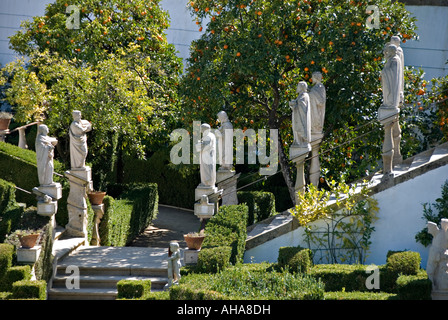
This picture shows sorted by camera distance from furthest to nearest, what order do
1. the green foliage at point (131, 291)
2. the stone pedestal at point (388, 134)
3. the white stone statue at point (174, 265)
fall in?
the stone pedestal at point (388, 134) → the white stone statue at point (174, 265) → the green foliage at point (131, 291)

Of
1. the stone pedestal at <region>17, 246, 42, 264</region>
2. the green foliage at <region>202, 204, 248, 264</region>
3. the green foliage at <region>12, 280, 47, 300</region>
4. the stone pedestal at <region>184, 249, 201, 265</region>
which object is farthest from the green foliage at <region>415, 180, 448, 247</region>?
the stone pedestal at <region>17, 246, 42, 264</region>

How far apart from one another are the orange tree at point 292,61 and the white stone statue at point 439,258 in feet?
16.5

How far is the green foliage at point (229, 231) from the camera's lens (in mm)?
13958

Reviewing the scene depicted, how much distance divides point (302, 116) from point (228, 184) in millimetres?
2940

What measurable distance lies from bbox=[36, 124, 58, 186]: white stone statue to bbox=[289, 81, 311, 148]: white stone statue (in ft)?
16.3

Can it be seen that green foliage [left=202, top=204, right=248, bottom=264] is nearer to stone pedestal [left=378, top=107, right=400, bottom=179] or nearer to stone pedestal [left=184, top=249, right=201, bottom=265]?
stone pedestal [left=184, top=249, right=201, bottom=265]

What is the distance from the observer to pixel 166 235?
20516 mm

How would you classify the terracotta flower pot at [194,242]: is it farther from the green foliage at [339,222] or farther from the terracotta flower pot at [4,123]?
the terracotta flower pot at [4,123]

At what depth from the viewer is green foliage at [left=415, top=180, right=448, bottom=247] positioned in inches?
551

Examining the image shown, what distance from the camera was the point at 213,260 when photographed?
42.5 feet

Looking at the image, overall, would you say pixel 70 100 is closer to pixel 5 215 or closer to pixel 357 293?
pixel 5 215

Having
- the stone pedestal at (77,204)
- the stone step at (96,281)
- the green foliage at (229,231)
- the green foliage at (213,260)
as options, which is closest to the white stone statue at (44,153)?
the stone pedestal at (77,204)

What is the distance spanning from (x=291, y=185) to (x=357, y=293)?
18.1 feet

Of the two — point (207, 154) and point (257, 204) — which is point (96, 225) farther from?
point (257, 204)
